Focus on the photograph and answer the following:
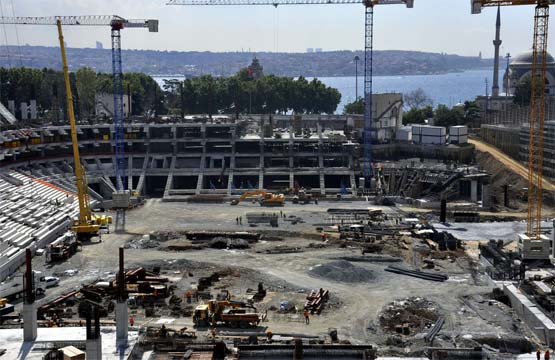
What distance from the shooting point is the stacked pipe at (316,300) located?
3872 centimetres

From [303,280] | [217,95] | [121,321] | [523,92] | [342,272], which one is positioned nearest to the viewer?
[121,321]

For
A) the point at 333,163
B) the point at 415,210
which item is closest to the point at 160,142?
the point at 333,163

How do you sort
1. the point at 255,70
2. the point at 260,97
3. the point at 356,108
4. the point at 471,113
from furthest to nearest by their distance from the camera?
the point at 255,70 → the point at 260,97 → the point at 356,108 → the point at 471,113

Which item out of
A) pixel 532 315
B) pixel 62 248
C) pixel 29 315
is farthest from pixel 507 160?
pixel 29 315

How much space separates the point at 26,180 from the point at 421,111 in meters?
54.1

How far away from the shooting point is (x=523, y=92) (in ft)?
358

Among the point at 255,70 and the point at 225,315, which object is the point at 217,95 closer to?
the point at 255,70

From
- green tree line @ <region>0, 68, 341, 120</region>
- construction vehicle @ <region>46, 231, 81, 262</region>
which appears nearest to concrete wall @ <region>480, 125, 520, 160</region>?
green tree line @ <region>0, 68, 341, 120</region>

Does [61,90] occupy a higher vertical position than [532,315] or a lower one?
higher

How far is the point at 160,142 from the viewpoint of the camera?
278 ft

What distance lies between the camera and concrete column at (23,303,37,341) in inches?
1292

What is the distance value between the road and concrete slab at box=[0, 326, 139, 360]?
4534 cm

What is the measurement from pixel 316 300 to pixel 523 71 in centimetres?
8996

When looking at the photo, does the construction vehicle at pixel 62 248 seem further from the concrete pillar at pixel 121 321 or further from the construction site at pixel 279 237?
the concrete pillar at pixel 121 321
